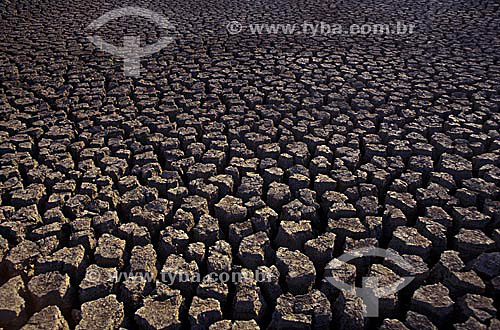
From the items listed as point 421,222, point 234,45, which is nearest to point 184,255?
point 421,222

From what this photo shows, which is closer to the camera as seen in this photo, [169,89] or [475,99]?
[475,99]

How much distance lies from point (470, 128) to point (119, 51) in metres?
3.13

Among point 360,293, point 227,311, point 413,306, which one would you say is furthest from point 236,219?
point 413,306

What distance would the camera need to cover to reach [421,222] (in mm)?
2021

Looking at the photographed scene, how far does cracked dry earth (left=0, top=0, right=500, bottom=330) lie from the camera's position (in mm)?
1682

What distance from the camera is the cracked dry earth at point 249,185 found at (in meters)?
1.68

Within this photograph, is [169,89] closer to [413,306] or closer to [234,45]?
[234,45]

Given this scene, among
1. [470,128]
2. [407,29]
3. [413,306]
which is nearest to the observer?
[413,306]

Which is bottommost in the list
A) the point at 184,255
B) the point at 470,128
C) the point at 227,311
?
the point at 227,311

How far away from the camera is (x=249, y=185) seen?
2.26 meters

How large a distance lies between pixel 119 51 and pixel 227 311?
3228 mm

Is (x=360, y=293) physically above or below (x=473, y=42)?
below

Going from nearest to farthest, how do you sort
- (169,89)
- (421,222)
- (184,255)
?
(184,255) < (421,222) < (169,89)

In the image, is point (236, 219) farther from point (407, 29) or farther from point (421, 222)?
point (407, 29)
